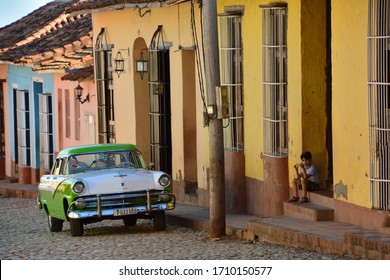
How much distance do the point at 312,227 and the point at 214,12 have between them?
311 cm

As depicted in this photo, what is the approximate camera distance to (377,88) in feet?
54.5

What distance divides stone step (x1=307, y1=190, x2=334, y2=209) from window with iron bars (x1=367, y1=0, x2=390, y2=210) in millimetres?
2015

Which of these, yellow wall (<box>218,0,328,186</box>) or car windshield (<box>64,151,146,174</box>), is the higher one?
yellow wall (<box>218,0,328,186</box>)

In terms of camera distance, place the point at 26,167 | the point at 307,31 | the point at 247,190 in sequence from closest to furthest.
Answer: the point at 307,31, the point at 247,190, the point at 26,167

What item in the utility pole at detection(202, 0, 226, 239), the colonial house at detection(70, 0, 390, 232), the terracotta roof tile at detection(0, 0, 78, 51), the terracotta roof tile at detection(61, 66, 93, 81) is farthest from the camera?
the terracotta roof tile at detection(0, 0, 78, 51)

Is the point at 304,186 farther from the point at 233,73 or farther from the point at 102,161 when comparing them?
the point at 233,73

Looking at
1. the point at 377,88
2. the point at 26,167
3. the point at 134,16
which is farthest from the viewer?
the point at 26,167

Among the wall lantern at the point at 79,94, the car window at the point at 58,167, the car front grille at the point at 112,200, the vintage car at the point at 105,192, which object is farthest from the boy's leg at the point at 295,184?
the wall lantern at the point at 79,94

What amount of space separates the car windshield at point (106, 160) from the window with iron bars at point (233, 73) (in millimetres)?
1839

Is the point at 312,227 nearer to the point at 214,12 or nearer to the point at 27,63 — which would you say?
the point at 214,12

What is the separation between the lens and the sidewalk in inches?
585


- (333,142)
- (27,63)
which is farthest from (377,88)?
(27,63)

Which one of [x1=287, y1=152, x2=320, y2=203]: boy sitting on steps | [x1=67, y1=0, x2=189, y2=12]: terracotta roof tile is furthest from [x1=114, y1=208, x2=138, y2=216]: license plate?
[x1=67, y1=0, x2=189, y2=12]: terracotta roof tile

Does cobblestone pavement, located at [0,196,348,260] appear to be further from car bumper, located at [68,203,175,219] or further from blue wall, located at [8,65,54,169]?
blue wall, located at [8,65,54,169]
